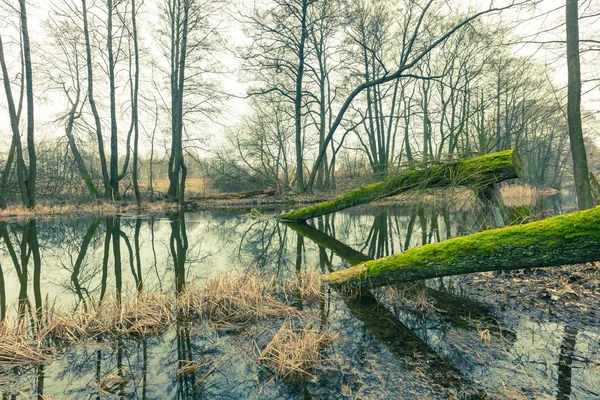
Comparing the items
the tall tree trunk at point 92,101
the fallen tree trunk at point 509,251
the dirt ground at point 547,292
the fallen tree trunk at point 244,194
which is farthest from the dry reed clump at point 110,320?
the fallen tree trunk at point 244,194

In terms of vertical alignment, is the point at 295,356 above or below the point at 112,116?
below

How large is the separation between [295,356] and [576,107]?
24.1 feet

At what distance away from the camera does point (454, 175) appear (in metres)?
5.54

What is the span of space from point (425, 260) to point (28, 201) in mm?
16487

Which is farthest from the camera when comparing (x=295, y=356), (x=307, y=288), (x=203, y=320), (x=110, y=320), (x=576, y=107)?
(x=576, y=107)

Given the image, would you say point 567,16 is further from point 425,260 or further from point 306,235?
point 306,235

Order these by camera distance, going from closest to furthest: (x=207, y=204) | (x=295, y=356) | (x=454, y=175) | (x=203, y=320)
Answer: (x=295, y=356) < (x=203, y=320) < (x=454, y=175) < (x=207, y=204)

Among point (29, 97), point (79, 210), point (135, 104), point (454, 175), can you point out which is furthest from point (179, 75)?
point (454, 175)

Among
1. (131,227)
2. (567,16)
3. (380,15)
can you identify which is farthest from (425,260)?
(380,15)

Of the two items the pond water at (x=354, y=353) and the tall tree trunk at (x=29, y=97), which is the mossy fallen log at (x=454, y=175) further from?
the tall tree trunk at (x=29, y=97)

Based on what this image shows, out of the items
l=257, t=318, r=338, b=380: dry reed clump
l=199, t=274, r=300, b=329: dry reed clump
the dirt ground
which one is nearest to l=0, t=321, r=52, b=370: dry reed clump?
l=199, t=274, r=300, b=329: dry reed clump

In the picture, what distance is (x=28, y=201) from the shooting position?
13.2 m

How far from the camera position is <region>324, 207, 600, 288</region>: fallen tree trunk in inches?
95.3

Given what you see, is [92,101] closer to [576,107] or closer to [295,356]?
[295,356]
